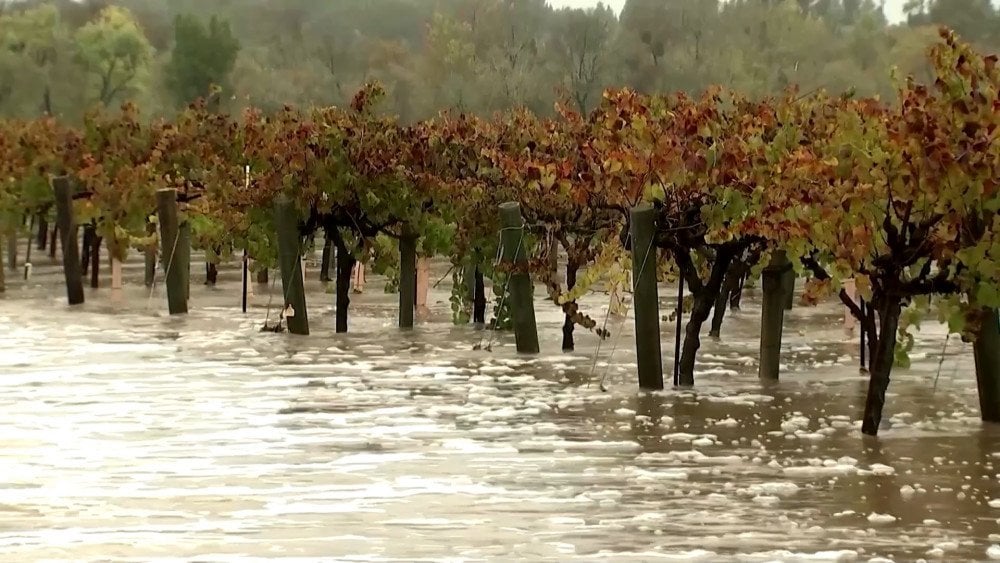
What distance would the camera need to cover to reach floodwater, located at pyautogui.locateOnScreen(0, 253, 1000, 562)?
8445 mm

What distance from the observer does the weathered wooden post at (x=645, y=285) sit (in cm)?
1420

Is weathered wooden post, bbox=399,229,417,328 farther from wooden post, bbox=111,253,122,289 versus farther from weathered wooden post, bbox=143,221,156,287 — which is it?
wooden post, bbox=111,253,122,289

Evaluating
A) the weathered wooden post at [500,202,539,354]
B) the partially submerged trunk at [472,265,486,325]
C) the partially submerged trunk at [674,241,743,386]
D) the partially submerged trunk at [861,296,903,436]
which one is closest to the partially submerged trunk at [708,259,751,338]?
the partially submerged trunk at [674,241,743,386]

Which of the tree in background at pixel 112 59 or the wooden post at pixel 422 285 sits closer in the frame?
the wooden post at pixel 422 285

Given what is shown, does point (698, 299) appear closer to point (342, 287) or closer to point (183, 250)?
point (342, 287)

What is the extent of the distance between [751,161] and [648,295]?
138cm

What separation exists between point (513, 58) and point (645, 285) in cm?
7882

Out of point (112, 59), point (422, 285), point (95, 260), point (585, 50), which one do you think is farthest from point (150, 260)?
point (112, 59)

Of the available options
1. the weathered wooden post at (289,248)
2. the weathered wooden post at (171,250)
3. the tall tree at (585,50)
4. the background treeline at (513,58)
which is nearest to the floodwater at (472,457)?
the weathered wooden post at (289,248)

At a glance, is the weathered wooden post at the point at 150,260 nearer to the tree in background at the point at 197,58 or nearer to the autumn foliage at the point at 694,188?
the autumn foliage at the point at 694,188

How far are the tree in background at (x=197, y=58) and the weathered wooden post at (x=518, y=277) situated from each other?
8202 cm

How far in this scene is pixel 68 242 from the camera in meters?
24.9

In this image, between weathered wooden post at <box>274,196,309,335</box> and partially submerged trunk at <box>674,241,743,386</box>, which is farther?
weathered wooden post at <box>274,196,309,335</box>

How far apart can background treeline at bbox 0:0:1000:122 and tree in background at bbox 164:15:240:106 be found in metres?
0.08
